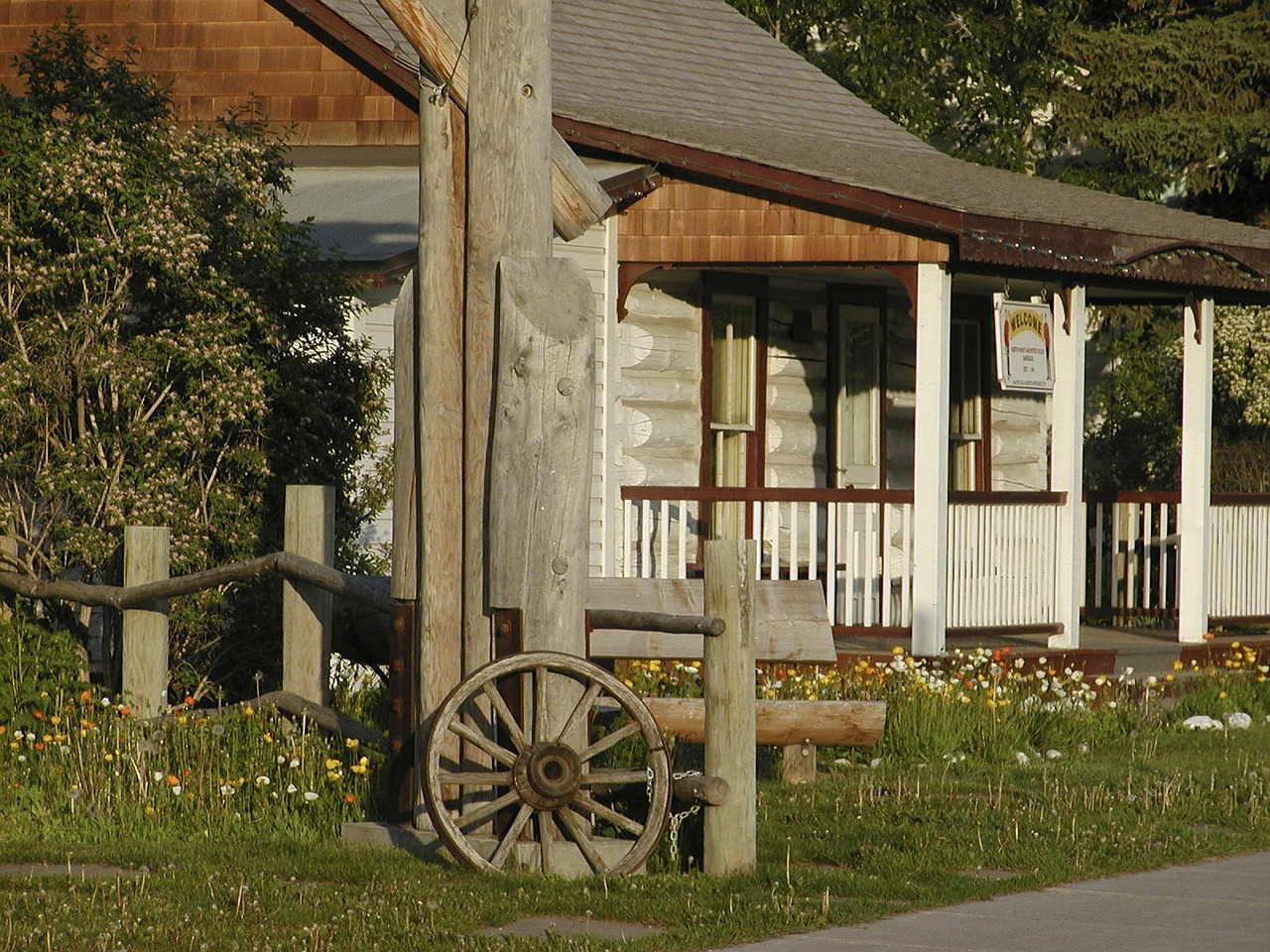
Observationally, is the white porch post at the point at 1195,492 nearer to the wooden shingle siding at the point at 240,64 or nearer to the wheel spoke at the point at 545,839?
the wooden shingle siding at the point at 240,64

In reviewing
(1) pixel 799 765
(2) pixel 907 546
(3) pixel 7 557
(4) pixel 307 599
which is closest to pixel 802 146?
(2) pixel 907 546

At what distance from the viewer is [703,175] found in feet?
47.3

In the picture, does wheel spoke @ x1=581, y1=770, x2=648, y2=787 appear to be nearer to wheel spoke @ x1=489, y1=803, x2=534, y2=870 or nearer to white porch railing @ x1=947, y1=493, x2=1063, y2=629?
wheel spoke @ x1=489, y1=803, x2=534, y2=870

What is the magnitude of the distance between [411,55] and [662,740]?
9.35m

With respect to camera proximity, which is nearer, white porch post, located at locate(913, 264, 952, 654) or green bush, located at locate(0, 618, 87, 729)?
green bush, located at locate(0, 618, 87, 729)

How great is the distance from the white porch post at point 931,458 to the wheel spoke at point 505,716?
21.5ft

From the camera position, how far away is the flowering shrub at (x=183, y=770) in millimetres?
8328

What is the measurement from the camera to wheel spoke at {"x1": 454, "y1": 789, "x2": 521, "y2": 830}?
7305mm

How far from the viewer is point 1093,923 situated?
666 centimetres

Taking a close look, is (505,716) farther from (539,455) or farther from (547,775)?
(539,455)

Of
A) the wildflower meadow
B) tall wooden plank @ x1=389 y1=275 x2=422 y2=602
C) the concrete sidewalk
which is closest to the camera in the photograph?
the concrete sidewalk

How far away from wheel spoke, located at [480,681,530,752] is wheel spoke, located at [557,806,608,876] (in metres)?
0.29

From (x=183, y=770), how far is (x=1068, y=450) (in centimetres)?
796

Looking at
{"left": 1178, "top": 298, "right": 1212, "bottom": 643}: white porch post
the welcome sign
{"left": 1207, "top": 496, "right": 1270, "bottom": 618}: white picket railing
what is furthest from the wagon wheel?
{"left": 1207, "top": 496, "right": 1270, "bottom": 618}: white picket railing
